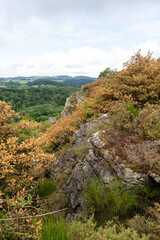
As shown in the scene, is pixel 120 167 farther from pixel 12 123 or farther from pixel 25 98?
pixel 25 98

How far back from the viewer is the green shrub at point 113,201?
311 centimetres

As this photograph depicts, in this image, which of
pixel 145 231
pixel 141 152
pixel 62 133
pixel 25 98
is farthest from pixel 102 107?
pixel 25 98

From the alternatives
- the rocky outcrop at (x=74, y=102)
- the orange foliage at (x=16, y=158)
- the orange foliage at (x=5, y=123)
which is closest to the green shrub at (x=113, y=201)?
the orange foliage at (x=16, y=158)

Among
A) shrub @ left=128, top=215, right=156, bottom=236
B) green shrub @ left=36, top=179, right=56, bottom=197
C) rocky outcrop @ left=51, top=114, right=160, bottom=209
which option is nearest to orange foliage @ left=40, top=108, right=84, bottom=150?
rocky outcrop @ left=51, top=114, right=160, bottom=209

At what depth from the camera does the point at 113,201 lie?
3184 millimetres

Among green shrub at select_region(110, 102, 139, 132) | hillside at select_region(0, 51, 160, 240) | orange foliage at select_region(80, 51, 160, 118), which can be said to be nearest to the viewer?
hillside at select_region(0, 51, 160, 240)

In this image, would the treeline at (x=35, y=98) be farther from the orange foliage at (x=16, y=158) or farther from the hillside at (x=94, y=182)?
the orange foliage at (x=16, y=158)

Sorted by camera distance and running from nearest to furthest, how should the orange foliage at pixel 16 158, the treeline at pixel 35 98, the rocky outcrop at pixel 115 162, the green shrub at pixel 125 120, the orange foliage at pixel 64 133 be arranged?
the orange foliage at pixel 16 158
the rocky outcrop at pixel 115 162
the green shrub at pixel 125 120
the orange foliage at pixel 64 133
the treeline at pixel 35 98

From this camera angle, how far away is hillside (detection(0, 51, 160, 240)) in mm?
2307

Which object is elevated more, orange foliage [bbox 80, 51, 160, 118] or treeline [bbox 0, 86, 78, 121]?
orange foliage [bbox 80, 51, 160, 118]

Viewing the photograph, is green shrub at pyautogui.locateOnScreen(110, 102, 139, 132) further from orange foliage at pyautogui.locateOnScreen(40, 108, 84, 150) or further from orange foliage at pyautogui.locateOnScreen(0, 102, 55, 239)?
orange foliage at pyautogui.locateOnScreen(40, 108, 84, 150)

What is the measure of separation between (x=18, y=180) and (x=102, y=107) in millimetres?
6088

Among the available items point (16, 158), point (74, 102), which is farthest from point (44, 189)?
point (74, 102)

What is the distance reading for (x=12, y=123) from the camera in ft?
14.8
